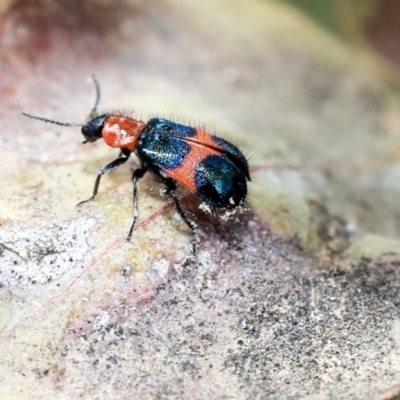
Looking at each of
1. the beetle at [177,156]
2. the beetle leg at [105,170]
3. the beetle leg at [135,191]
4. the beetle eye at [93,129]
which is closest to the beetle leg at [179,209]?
the beetle at [177,156]

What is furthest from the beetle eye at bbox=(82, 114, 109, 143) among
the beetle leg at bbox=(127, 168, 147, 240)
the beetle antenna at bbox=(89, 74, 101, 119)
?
the beetle leg at bbox=(127, 168, 147, 240)

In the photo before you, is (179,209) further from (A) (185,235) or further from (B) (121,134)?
(B) (121,134)

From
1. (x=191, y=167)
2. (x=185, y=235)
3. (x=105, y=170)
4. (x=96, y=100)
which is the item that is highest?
(x=96, y=100)

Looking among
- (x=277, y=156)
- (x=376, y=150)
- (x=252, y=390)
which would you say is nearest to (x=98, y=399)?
(x=252, y=390)

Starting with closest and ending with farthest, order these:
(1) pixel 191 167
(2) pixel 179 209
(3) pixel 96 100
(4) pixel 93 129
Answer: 1. (2) pixel 179 209
2. (1) pixel 191 167
3. (4) pixel 93 129
4. (3) pixel 96 100

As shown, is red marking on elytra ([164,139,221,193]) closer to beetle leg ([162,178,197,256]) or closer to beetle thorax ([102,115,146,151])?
beetle leg ([162,178,197,256])

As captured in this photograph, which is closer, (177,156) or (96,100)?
(177,156)

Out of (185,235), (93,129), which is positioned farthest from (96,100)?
(185,235)

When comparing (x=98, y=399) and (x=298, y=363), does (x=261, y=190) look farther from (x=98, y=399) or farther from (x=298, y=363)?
(x=98, y=399)
